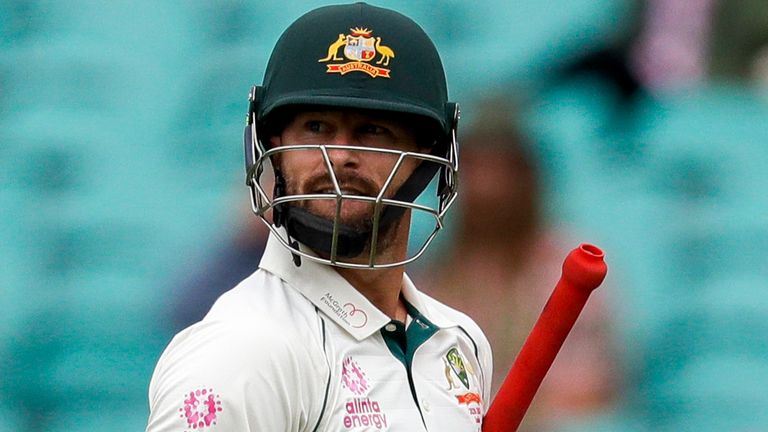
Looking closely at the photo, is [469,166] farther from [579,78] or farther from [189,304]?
[189,304]

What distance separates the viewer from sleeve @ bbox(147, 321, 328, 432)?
138cm

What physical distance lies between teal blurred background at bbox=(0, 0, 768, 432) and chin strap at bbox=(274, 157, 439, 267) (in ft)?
3.54

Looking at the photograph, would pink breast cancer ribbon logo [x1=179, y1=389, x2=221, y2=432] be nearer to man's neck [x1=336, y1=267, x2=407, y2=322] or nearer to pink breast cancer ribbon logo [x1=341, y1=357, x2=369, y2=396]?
pink breast cancer ribbon logo [x1=341, y1=357, x2=369, y2=396]

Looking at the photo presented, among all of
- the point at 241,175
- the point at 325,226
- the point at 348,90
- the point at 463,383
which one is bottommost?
the point at 241,175

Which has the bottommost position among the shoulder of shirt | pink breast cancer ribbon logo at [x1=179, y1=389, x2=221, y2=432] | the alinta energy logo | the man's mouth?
the alinta energy logo

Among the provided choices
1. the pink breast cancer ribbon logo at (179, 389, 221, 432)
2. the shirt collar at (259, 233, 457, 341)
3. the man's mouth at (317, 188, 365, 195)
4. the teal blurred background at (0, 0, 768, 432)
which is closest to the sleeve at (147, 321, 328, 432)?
the pink breast cancer ribbon logo at (179, 389, 221, 432)

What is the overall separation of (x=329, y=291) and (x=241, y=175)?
1.20 m

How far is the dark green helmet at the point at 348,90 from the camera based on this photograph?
160 cm

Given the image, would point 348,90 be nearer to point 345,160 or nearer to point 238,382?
point 345,160

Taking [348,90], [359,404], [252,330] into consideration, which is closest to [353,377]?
[359,404]

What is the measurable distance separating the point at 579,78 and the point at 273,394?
1.58 metres

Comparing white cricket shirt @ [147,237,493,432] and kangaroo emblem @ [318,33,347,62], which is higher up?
kangaroo emblem @ [318,33,347,62]

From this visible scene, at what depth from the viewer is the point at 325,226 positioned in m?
1.59

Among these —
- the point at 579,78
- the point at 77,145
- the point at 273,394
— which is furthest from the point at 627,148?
the point at 273,394
